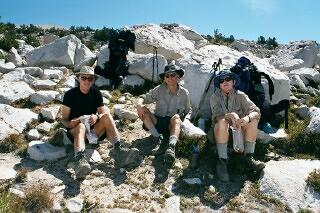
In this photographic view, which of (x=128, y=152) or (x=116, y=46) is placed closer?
(x=128, y=152)

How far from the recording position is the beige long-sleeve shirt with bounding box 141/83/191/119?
9422 mm

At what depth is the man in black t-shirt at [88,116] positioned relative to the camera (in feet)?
26.9

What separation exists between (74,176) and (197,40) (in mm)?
16538

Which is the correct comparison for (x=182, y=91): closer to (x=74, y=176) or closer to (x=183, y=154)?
(x=183, y=154)

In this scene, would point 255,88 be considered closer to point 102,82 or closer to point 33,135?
point 33,135

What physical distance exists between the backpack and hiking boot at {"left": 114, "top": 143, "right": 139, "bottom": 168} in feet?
9.84

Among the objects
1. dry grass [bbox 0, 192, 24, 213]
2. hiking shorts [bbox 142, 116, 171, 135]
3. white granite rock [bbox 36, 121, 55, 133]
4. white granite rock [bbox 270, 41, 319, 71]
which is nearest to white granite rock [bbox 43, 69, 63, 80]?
white granite rock [bbox 36, 121, 55, 133]

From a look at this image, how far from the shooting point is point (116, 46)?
46.5 ft

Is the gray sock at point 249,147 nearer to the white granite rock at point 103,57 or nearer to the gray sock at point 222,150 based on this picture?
the gray sock at point 222,150

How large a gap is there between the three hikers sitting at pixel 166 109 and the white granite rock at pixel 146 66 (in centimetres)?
467

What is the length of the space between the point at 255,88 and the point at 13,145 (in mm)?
5727

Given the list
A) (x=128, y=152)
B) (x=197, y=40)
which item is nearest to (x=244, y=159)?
(x=128, y=152)

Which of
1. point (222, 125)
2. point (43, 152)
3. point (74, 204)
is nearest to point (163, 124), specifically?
point (222, 125)

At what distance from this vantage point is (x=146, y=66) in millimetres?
14297
